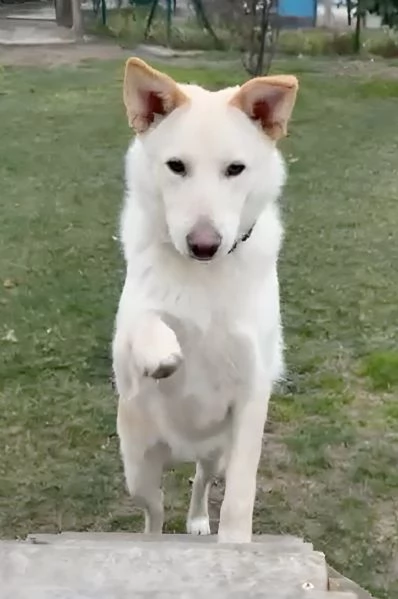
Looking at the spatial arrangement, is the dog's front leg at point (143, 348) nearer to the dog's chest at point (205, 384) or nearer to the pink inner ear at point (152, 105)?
the dog's chest at point (205, 384)

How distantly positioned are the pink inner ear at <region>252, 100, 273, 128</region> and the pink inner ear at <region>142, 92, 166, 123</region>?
0.24 m

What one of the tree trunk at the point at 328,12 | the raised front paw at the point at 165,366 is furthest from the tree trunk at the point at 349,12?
the raised front paw at the point at 165,366

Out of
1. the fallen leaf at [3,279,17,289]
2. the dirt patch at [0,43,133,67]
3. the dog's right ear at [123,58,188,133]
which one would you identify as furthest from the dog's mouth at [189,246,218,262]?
the dirt patch at [0,43,133,67]

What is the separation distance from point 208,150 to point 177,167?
0.09m

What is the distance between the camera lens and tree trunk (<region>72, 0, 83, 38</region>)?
17.4 m

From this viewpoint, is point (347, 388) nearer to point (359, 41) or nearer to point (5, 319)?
point (5, 319)

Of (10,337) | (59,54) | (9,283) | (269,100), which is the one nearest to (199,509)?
(269,100)

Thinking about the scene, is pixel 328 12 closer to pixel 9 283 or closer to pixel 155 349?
pixel 9 283

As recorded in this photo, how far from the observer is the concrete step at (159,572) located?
6.24 ft

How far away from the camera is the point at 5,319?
16.8 ft

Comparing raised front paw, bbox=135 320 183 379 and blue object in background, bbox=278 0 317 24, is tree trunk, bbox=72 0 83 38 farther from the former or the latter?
raised front paw, bbox=135 320 183 379

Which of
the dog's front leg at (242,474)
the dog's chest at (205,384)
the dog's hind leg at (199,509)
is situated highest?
the dog's chest at (205,384)

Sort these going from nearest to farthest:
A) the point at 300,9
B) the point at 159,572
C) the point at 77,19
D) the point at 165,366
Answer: the point at 159,572 < the point at 165,366 < the point at 77,19 < the point at 300,9

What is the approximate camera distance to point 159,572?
1.98 meters
